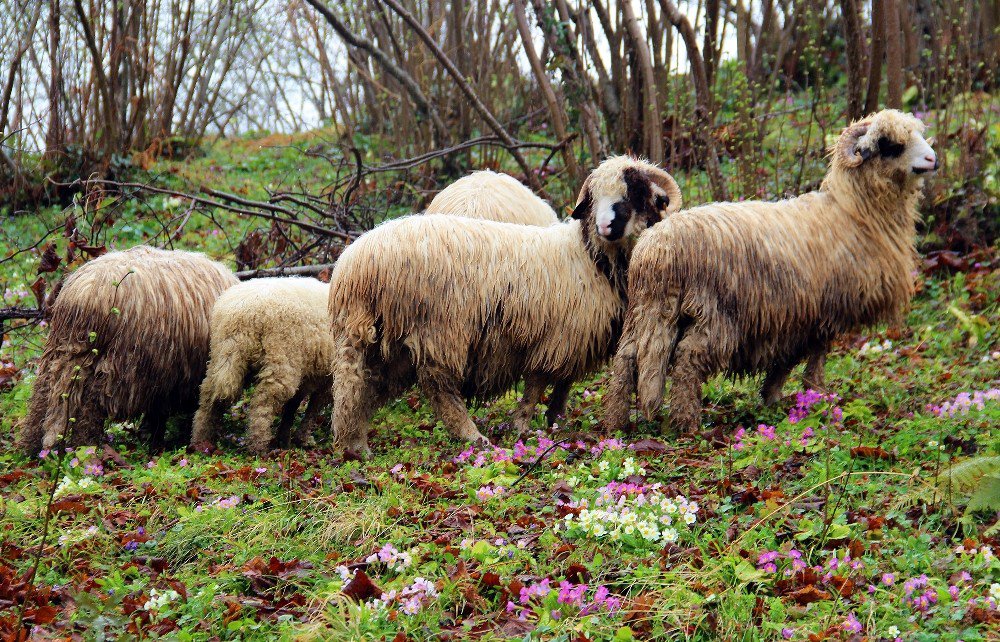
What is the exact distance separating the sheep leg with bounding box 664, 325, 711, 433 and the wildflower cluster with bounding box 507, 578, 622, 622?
2.12 meters

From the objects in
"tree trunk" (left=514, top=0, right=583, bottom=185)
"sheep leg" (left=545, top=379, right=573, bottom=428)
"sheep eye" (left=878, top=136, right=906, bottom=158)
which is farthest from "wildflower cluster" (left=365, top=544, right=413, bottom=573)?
→ "tree trunk" (left=514, top=0, right=583, bottom=185)

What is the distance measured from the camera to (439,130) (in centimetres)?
1288

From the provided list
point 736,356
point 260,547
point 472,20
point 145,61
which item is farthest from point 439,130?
point 260,547

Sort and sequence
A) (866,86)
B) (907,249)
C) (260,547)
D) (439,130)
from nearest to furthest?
(260,547), (907,249), (866,86), (439,130)

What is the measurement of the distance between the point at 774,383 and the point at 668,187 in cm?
150

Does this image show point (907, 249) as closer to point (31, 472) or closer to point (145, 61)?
point (31, 472)

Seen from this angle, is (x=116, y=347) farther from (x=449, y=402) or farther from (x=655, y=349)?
(x=655, y=349)

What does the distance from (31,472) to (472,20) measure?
28.8ft

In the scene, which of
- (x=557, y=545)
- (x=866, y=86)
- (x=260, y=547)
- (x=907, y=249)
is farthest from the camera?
(x=866, y=86)

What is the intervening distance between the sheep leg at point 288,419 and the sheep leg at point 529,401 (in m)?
1.56

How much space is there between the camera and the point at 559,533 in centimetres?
453

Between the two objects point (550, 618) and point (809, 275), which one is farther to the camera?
point (809, 275)

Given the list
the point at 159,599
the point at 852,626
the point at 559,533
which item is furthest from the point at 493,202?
the point at 852,626

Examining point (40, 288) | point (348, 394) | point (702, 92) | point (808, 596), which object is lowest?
point (808, 596)
